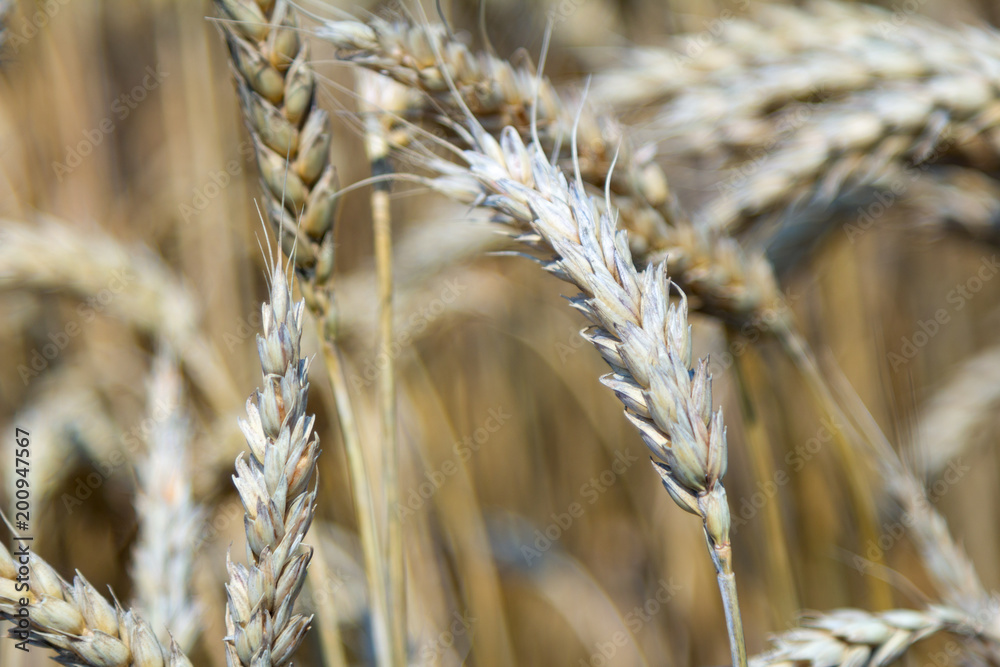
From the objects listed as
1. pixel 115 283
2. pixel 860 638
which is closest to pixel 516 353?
pixel 115 283

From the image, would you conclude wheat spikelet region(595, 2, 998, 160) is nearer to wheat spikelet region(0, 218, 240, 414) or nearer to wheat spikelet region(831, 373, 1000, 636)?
wheat spikelet region(831, 373, 1000, 636)

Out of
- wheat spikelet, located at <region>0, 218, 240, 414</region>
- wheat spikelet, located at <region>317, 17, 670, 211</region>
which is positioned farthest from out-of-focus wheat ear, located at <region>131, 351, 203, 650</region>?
wheat spikelet, located at <region>317, 17, 670, 211</region>

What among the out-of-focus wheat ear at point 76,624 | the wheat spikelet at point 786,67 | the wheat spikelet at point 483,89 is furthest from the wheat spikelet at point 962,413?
the out-of-focus wheat ear at point 76,624

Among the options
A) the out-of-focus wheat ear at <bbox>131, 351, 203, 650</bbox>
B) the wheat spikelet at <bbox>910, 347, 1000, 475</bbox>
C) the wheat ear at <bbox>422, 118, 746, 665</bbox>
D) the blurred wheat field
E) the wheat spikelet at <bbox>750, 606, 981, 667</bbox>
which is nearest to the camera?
the wheat ear at <bbox>422, 118, 746, 665</bbox>

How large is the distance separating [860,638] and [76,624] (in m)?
0.60

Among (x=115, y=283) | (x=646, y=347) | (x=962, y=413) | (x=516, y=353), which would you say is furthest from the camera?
(x=516, y=353)

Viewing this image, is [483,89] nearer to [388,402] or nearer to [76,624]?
[388,402]

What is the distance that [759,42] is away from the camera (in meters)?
1.00

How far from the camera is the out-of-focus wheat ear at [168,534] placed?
0.63 meters

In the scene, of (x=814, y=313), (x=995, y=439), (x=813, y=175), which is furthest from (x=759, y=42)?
(x=995, y=439)

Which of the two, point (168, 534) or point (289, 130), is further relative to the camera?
point (168, 534)

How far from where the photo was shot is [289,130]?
537 millimetres

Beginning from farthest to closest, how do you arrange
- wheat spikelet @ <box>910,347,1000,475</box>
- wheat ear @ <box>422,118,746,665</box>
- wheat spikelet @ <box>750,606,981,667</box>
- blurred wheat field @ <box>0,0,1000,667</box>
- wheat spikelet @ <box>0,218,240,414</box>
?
1. wheat spikelet @ <box>910,347,1000,475</box>
2. wheat spikelet @ <box>0,218,240,414</box>
3. blurred wheat field @ <box>0,0,1000,667</box>
4. wheat spikelet @ <box>750,606,981,667</box>
5. wheat ear @ <box>422,118,746,665</box>

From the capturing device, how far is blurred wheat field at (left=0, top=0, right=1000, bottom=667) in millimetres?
774
